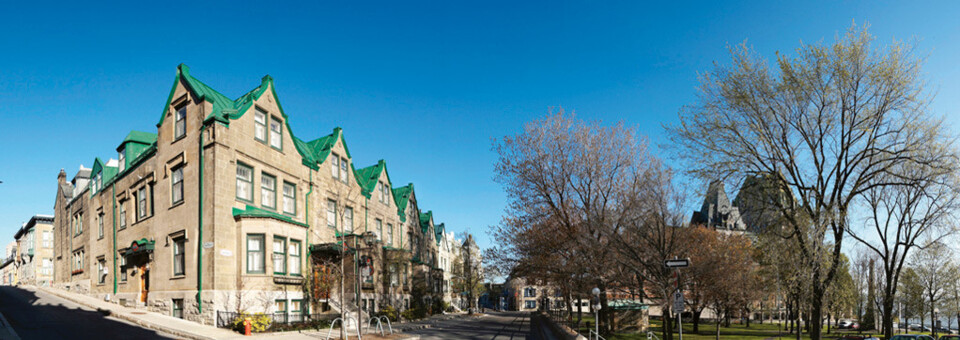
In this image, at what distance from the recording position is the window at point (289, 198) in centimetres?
2932

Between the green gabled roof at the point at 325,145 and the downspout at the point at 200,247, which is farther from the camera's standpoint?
the green gabled roof at the point at 325,145

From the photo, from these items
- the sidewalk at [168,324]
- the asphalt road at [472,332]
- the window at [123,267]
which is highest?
the window at [123,267]

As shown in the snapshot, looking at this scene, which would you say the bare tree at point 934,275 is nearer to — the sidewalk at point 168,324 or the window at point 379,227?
the window at point 379,227

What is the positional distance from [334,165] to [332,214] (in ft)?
10.6

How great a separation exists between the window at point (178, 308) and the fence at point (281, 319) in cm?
278

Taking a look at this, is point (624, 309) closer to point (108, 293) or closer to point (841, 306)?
point (841, 306)

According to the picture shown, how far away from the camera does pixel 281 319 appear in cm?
2562

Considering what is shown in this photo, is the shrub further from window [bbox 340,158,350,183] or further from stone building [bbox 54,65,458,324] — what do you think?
window [bbox 340,158,350,183]

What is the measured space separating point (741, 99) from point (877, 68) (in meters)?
4.04

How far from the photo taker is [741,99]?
19578 mm

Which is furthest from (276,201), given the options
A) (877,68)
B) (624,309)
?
(624,309)

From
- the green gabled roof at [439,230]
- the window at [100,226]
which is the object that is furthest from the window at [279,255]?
the green gabled roof at [439,230]

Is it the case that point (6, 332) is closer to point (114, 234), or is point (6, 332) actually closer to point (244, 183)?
point (244, 183)

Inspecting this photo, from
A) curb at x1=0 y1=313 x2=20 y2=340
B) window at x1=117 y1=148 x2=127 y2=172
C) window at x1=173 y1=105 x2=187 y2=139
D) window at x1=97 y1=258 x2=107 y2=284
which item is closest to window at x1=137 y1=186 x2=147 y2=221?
window at x1=117 y1=148 x2=127 y2=172
